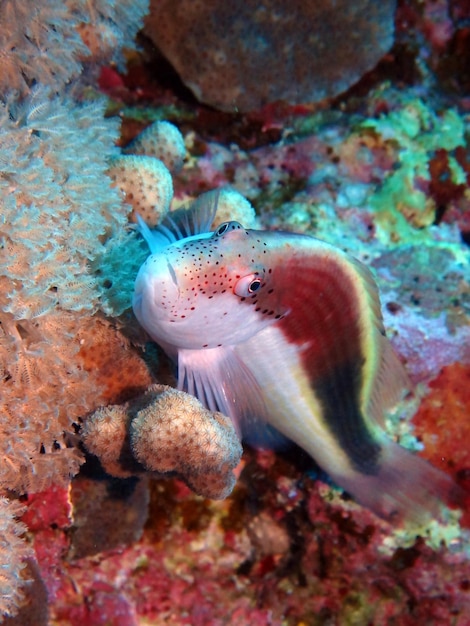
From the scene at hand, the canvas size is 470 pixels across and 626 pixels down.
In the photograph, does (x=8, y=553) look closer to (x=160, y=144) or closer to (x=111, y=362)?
(x=111, y=362)

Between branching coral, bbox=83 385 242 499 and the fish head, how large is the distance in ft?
1.08

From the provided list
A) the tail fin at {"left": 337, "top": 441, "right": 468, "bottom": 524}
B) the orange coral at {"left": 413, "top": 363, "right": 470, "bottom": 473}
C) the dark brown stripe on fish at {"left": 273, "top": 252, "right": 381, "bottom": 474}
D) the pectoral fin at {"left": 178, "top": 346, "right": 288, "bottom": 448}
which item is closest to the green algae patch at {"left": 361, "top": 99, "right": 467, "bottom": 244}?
the orange coral at {"left": 413, "top": 363, "right": 470, "bottom": 473}

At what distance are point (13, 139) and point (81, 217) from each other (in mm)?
442

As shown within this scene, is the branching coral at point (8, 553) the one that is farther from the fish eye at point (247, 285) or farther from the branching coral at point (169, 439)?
the fish eye at point (247, 285)

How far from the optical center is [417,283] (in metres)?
3.55

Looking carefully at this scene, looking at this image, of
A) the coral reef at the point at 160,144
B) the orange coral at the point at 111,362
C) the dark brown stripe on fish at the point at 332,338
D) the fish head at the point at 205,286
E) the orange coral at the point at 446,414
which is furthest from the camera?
the coral reef at the point at 160,144

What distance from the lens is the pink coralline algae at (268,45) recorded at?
4203 mm

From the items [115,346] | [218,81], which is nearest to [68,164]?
[115,346]

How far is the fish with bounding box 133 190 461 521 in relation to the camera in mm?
2252

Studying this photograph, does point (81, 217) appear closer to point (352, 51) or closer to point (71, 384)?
point (71, 384)

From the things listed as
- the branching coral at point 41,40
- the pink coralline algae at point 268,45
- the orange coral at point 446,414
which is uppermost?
the pink coralline algae at point 268,45

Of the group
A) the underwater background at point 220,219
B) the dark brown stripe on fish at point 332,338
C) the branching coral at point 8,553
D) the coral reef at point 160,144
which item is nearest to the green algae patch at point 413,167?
the underwater background at point 220,219

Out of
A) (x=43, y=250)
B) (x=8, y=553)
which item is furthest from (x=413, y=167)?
(x=8, y=553)

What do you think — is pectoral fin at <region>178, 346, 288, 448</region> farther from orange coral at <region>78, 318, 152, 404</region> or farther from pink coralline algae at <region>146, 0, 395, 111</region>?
pink coralline algae at <region>146, 0, 395, 111</region>
